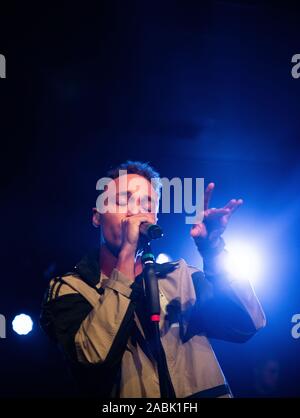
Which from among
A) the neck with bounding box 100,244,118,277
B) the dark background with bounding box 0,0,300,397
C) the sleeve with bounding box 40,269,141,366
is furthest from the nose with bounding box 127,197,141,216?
the dark background with bounding box 0,0,300,397

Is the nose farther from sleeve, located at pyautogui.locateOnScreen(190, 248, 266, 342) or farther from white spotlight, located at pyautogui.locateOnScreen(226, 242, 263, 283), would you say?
white spotlight, located at pyautogui.locateOnScreen(226, 242, 263, 283)

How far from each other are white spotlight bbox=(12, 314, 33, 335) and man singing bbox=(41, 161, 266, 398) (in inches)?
65.6

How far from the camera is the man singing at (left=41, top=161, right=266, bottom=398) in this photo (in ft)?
4.87

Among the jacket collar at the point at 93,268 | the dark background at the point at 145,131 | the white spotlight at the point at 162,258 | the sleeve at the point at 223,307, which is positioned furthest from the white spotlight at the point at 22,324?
the sleeve at the point at 223,307

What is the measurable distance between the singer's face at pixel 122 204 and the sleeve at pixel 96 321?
328 millimetres

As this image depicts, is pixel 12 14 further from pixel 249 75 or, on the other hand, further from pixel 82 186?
pixel 249 75

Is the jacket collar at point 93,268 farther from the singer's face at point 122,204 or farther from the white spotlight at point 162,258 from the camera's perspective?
the white spotlight at point 162,258

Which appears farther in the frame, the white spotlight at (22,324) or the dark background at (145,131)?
the white spotlight at (22,324)

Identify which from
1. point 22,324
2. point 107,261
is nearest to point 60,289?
point 107,261

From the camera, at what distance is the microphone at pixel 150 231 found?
58.1 inches

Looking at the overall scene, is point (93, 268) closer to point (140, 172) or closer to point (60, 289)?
point (60, 289)

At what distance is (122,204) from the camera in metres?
1.91

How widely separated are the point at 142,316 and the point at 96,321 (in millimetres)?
236
